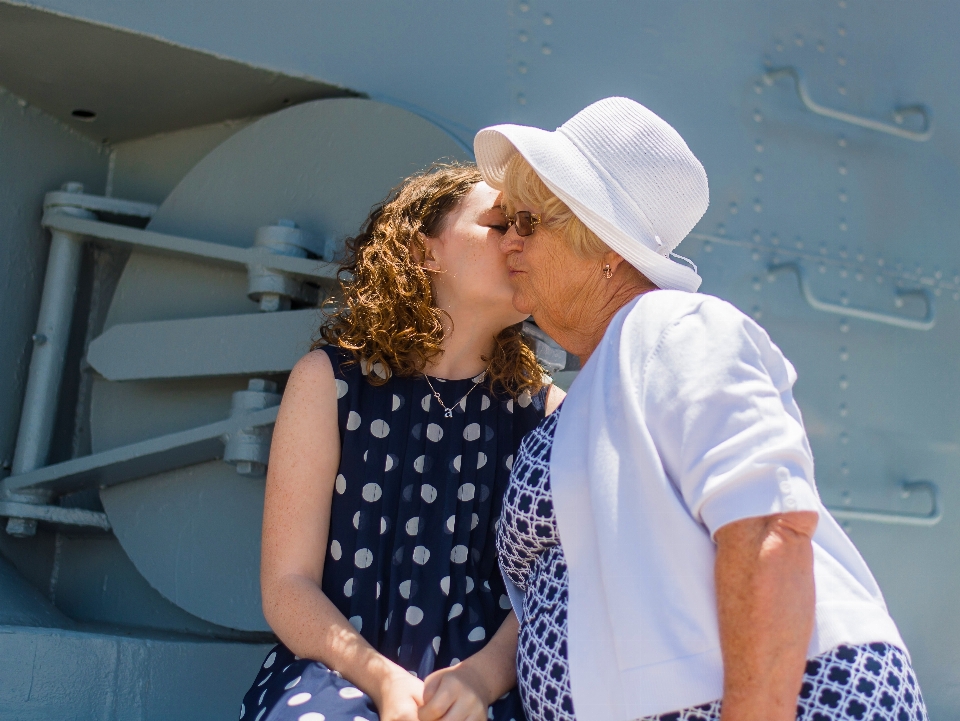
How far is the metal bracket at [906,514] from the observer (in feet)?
7.12

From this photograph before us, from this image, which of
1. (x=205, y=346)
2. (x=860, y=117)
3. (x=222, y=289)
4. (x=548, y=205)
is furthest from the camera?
(x=860, y=117)

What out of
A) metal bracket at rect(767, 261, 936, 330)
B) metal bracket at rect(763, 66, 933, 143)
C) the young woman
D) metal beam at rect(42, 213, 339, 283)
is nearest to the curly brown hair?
the young woman

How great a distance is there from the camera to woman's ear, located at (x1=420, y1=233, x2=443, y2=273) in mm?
1734

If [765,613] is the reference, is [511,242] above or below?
above

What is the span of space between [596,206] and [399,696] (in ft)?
2.40

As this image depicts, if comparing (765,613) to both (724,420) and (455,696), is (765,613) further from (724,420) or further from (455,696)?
(455,696)

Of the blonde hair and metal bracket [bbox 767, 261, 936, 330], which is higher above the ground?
the blonde hair

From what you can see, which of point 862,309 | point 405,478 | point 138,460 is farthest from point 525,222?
point 862,309

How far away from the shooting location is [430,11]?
206cm

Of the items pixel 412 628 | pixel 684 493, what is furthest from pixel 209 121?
pixel 684 493

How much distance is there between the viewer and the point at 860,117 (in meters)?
2.36

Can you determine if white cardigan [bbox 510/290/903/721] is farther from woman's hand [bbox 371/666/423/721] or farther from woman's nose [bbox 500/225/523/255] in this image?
woman's nose [bbox 500/225/523/255]

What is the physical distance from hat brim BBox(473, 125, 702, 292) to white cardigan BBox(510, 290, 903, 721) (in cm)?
14

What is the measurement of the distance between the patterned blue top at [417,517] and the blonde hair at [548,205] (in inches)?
16.9
